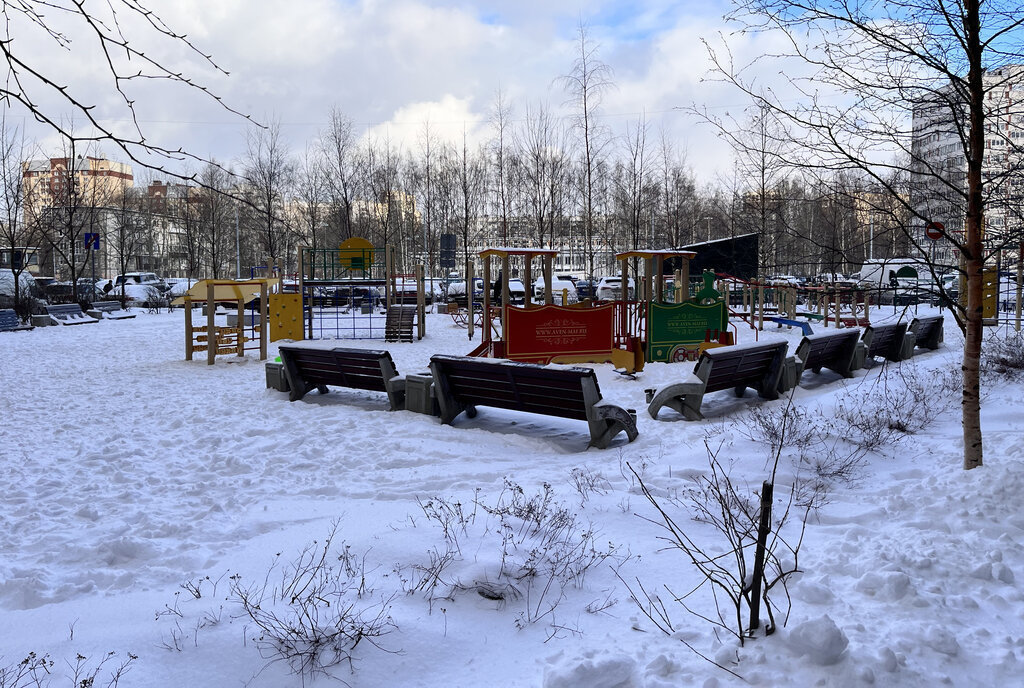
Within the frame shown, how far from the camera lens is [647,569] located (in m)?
4.26

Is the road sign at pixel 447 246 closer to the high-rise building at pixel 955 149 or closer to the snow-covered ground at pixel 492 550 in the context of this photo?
the snow-covered ground at pixel 492 550

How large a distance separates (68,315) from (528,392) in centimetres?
2367

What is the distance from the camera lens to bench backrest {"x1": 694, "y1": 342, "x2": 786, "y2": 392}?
862 centimetres

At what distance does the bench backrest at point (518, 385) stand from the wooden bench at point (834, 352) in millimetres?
4308

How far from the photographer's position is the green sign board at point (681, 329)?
15.5 m

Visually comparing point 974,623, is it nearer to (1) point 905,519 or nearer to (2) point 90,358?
(1) point 905,519

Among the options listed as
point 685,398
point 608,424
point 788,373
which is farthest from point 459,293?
point 608,424

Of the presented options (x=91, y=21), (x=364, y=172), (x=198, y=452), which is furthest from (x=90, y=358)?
(x=364, y=172)

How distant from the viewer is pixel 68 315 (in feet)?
84.4

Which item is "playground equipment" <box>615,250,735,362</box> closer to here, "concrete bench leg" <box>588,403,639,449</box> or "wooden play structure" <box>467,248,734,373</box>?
"wooden play structure" <box>467,248,734,373</box>

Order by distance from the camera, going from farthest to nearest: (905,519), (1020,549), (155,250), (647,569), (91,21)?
1. (155,250)
2. (905,519)
3. (647,569)
4. (1020,549)
5. (91,21)

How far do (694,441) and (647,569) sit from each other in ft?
9.83

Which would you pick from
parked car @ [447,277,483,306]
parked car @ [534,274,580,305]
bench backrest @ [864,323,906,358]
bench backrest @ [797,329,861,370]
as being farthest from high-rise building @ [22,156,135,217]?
parked car @ [534,274,580,305]

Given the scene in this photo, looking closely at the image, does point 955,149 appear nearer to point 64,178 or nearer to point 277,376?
point 277,376
